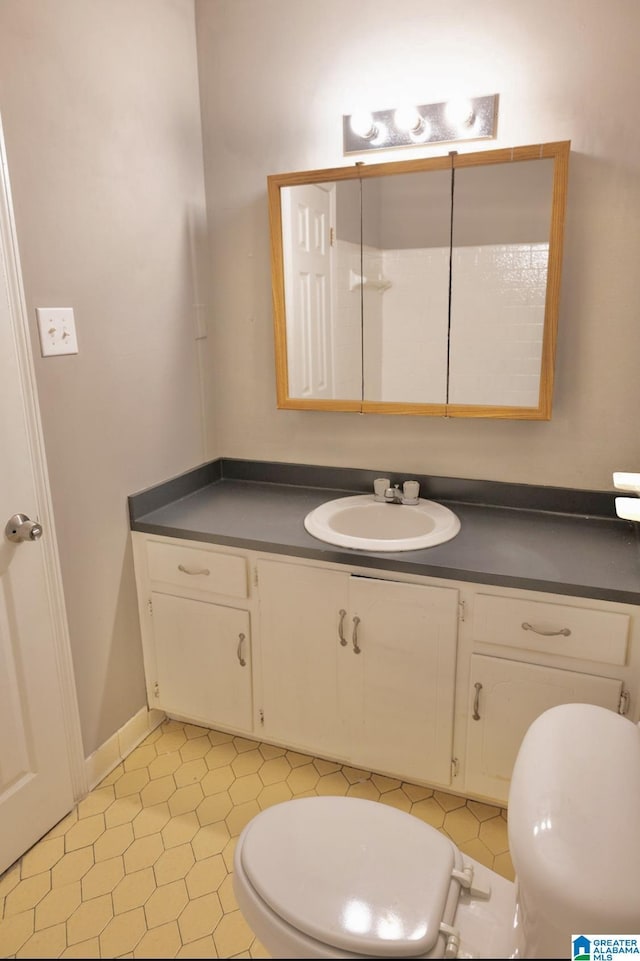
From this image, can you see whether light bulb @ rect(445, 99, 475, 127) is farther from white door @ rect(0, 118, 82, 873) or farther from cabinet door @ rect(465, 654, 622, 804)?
cabinet door @ rect(465, 654, 622, 804)

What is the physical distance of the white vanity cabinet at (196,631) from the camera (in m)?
1.83

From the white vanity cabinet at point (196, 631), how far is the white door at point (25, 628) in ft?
1.03

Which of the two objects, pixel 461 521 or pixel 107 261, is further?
pixel 461 521

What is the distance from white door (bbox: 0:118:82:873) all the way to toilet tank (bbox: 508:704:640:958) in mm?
1169

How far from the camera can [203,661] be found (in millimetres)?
1923

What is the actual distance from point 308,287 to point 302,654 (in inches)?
43.1

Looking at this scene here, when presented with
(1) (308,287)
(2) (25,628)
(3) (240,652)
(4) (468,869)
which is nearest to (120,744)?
(3) (240,652)

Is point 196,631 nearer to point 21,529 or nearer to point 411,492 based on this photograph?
point 21,529

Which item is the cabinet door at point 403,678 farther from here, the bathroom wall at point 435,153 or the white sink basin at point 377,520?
the bathroom wall at point 435,153

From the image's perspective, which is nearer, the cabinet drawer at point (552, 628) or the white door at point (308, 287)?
the cabinet drawer at point (552, 628)

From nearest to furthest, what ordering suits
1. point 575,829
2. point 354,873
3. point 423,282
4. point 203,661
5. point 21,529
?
point 575,829 < point 354,873 < point 21,529 < point 423,282 < point 203,661

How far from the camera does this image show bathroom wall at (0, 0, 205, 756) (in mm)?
1496

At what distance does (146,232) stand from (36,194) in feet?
1.31

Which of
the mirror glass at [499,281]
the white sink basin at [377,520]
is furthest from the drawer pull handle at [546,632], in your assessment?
the mirror glass at [499,281]
